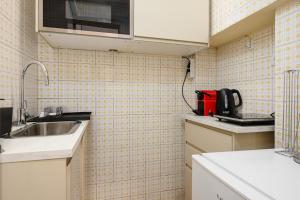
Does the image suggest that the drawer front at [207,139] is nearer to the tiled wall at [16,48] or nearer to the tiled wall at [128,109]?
the tiled wall at [128,109]

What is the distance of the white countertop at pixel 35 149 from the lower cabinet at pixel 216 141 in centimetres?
93

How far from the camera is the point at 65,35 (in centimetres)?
127

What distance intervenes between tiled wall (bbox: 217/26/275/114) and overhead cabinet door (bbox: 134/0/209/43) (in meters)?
0.41

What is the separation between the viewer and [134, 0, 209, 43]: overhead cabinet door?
4.55 feet

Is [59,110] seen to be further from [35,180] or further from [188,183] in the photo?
[188,183]

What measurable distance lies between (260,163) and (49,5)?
1.53 m

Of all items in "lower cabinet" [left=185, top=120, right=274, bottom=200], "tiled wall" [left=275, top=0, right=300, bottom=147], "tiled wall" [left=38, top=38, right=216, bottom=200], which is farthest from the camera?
"tiled wall" [left=38, top=38, right=216, bottom=200]

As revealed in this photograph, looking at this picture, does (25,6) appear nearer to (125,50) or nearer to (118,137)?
(125,50)

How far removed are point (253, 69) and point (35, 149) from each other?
166 centimetres

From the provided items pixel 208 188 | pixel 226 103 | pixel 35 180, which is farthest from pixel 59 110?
pixel 226 103

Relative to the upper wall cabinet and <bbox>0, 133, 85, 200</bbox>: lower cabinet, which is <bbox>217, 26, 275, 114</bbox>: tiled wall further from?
<bbox>0, 133, 85, 200</bbox>: lower cabinet

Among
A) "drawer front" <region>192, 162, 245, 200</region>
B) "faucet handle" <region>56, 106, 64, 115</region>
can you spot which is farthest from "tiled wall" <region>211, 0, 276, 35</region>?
"faucet handle" <region>56, 106, 64, 115</region>

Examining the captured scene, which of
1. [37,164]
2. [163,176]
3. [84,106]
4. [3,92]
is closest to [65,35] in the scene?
[3,92]

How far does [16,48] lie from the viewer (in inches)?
46.8
